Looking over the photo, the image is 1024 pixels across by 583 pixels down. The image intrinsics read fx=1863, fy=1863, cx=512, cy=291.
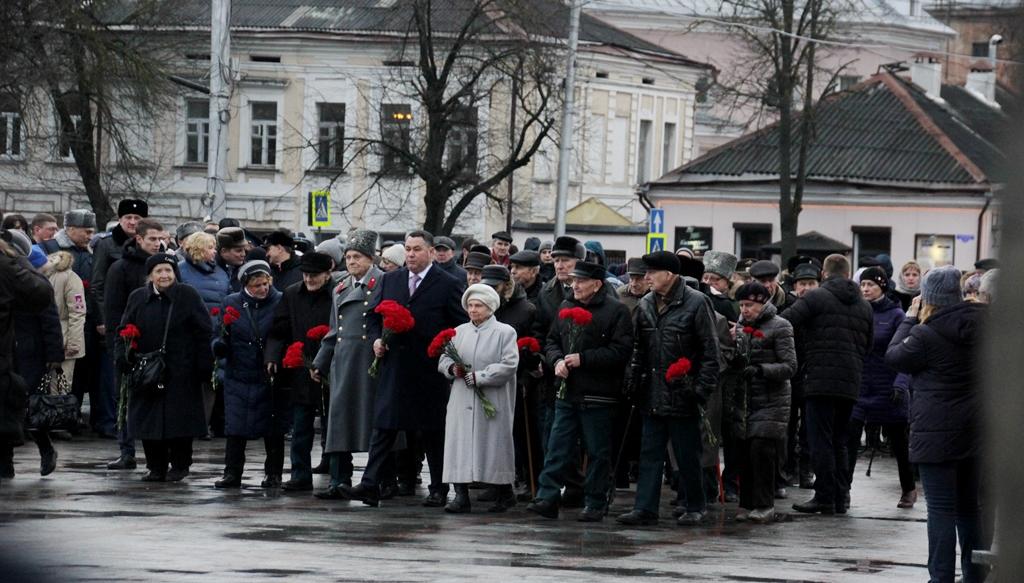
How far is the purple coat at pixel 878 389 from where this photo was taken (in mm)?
14945

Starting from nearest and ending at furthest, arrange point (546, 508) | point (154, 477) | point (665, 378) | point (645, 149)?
point (665, 378)
point (546, 508)
point (154, 477)
point (645, 149)

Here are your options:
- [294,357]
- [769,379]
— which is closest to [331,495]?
[294,357]

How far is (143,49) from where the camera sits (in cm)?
3888

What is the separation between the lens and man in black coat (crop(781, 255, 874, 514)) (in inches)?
543

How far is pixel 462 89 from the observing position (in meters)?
43.4

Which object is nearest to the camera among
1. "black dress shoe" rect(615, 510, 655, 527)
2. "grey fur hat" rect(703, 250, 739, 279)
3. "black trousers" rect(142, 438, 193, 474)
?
"black dress shoe" rect(615, 510, 655, 527)

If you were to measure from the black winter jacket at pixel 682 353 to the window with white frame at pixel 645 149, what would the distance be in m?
49.7

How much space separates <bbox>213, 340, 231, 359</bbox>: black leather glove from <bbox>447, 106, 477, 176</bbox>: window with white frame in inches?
1195

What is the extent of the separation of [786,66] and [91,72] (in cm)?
2121

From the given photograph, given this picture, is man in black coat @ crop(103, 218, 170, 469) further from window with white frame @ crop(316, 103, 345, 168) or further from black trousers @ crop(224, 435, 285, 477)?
window with white frame @ crop(316, 103, 345, 168)

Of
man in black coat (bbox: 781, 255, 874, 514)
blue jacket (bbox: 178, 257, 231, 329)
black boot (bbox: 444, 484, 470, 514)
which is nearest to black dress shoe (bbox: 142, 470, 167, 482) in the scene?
blue jacket (bbox: 178, 257, 231, 329)

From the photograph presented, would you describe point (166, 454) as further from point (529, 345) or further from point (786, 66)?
point (786, 66)

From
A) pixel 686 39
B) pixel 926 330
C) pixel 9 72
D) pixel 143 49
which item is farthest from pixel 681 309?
pixel 686 39

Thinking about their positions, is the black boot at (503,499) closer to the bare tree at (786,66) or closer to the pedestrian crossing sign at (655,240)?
the pedestrian crossing sign at (655,240)
